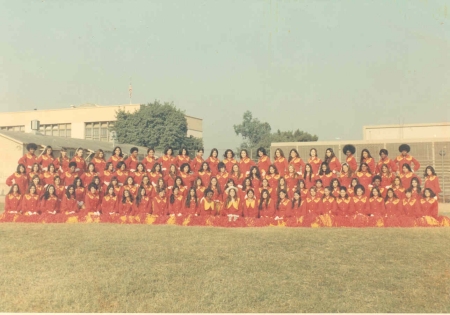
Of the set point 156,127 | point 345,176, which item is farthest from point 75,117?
point 345,176

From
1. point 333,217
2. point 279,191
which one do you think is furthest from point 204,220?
point 333,217

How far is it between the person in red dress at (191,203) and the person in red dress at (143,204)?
2.83 feet

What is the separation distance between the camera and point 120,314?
386 cm

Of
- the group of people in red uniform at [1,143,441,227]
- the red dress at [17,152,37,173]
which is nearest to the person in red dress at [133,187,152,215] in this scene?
the group of people in red uniform at [1,143,441,227]

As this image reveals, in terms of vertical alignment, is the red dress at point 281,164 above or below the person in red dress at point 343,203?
above

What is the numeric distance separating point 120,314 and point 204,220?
5344 millimetres

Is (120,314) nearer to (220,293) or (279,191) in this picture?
(220,293)

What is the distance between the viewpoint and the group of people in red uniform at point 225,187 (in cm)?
960

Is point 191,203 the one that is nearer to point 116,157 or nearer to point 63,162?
point 116,157

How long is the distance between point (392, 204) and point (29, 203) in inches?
319

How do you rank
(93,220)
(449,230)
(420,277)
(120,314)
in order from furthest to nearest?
1. (93,220)
2. (449,230)
3. (420,277)
4. (120,314)

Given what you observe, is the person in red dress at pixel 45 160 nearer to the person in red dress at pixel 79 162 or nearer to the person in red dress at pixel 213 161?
the person in red dress at pixel 79 162

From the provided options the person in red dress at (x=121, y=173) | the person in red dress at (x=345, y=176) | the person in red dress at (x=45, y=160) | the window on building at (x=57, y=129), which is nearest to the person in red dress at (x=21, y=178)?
the person in red dress at (x=45, y=160)

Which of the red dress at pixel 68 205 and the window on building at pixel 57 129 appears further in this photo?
the window on building at pixel 57 129
